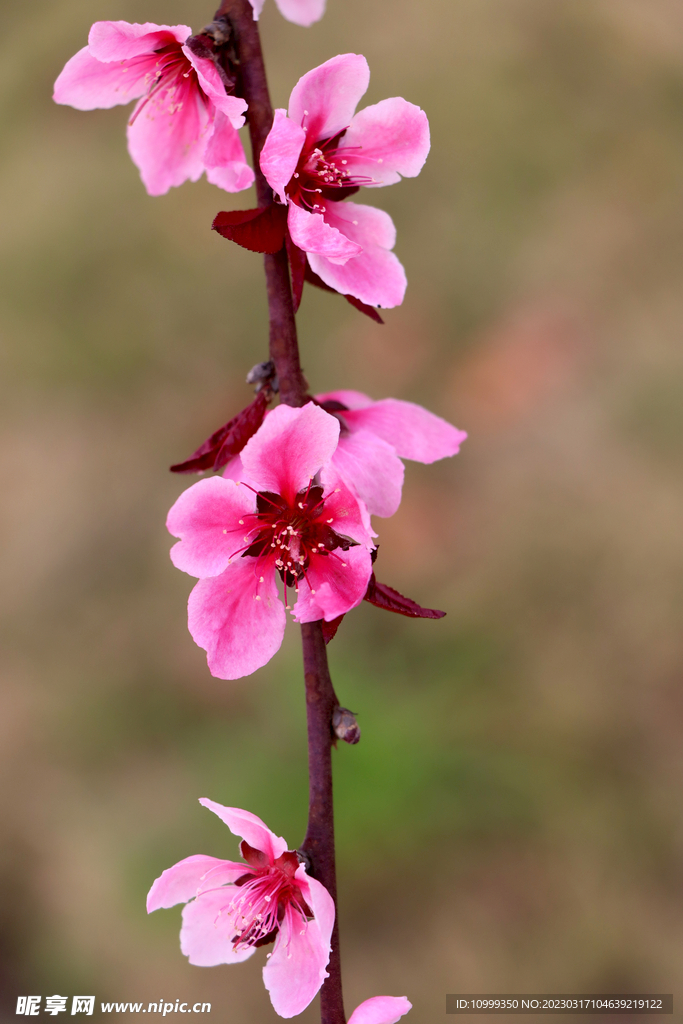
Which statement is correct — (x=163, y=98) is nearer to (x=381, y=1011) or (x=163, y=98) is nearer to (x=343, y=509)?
(x=343, y=509)

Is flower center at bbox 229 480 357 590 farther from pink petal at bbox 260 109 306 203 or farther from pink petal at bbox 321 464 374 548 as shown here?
pink petal at bbox 260 109 306 203

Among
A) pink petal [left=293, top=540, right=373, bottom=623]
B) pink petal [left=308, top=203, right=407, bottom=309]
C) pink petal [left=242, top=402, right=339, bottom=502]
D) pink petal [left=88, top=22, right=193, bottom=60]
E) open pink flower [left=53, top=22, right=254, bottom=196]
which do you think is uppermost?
pink petal [left=88, top=22, right=193, bottom=60]

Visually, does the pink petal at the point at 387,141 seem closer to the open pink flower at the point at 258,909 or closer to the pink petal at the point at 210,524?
the pink petal at the point at 210,524

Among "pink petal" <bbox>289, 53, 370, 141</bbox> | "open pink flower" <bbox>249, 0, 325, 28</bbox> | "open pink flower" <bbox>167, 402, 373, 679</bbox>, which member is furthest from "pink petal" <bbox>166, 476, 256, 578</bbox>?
"open pink flower" <bbox>249, 0, 325, 28</bbox>

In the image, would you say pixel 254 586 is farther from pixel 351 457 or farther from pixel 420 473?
pixel 420 473

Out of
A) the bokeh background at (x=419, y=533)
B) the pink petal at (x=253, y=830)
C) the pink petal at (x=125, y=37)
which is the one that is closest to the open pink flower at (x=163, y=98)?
the pink petal at (x=125, y=37)

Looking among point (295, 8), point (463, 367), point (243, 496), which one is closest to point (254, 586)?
point (243, 496)
